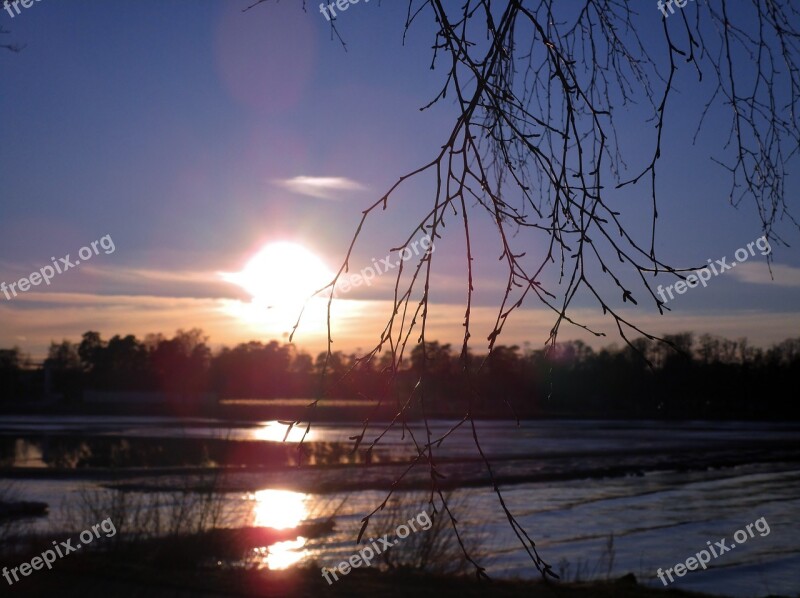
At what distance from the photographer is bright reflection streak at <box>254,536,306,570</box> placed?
50.8 feet

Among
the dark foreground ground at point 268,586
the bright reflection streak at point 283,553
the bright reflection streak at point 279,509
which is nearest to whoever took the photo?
the dark foreground ground at point 268,586

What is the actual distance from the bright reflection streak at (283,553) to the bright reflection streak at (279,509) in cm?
159

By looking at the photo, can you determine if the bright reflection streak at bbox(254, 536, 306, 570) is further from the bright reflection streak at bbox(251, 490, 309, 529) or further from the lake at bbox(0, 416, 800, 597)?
the bright reflection streak at bbox(251, 490, 309, 529)

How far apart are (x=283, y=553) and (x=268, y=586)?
227 inches

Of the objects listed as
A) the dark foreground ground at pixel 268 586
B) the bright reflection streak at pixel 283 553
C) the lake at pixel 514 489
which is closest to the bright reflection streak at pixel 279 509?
the lake at pixel 514 489

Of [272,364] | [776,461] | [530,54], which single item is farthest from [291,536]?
[272,364]

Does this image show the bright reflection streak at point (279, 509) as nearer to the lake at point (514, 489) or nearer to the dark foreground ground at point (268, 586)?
the lake at point (514, 489)

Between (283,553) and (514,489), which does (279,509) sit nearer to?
(283,553)

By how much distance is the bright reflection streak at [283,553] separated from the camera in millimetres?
15469

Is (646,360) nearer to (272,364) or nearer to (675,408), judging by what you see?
(675,408)

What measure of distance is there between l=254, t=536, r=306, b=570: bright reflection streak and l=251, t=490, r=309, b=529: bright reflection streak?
62.7 inches

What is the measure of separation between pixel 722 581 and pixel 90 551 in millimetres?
10655

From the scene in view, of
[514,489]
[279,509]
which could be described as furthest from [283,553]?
[514,489]

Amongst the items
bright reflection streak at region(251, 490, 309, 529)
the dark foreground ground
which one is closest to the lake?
bright reflection streak at region(251, 490, 309, 529)
